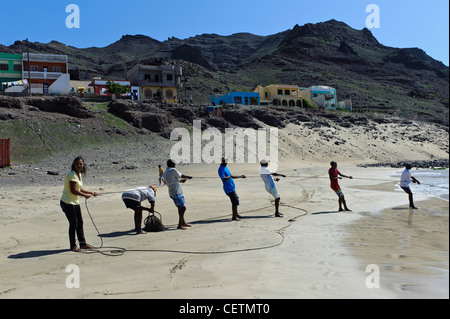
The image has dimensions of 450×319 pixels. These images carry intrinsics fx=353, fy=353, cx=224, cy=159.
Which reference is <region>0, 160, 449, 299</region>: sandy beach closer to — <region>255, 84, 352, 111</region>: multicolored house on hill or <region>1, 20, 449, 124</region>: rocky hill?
<region>255, 84, 352, 111</region>: multicolored house on hill

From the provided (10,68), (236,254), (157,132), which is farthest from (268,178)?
(10,68)

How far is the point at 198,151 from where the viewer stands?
1230 inches

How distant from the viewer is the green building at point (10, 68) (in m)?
49.9

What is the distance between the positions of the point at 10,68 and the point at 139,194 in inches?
2082

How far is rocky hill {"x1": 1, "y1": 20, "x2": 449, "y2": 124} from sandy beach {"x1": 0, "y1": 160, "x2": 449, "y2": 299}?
55789 millimetres

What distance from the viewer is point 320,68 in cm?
11106

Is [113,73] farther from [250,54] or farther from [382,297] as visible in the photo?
[382,297]

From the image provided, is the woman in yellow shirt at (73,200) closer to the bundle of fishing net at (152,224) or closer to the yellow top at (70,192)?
the yellow top at (70,192)

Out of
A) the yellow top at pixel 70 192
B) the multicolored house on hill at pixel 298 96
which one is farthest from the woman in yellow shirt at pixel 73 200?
the multicolored house on hill at pixel 298 96

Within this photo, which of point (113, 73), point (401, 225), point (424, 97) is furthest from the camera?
point (113, 73)

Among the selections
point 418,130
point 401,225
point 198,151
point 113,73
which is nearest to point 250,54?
point 113,73

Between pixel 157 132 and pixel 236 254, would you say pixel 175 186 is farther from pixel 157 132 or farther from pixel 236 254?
pixel 157 132
